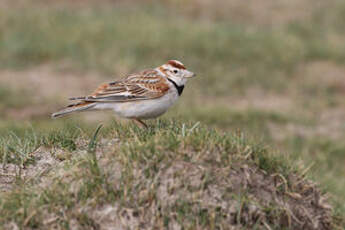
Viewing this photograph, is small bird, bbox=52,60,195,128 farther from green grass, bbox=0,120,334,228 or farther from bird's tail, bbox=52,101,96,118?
green grass, bbox=0,120,334,228

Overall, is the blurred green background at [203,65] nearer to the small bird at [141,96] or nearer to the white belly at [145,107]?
the small bird at [141,96]

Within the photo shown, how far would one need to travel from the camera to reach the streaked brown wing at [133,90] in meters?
6.61

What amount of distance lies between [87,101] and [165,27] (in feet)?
29.7

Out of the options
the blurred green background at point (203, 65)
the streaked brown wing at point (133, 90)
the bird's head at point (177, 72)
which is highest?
the bird's head at point (177, 72)

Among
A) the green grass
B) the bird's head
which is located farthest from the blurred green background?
the green grass

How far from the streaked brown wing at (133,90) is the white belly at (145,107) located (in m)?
0.05

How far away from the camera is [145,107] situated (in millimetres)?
6531

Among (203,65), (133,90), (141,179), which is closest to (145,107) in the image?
(133,90)

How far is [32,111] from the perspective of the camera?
11969 millimetres

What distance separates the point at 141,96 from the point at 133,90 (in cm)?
17

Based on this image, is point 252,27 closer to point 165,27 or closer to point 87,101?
point 165,27

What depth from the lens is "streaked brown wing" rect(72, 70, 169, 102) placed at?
661 centimetres

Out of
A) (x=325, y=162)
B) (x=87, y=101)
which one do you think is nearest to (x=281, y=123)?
(x=325, y=162)

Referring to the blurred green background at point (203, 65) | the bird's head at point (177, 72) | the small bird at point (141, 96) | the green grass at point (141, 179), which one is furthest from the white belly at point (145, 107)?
the blurred green background at point (203, 65)
